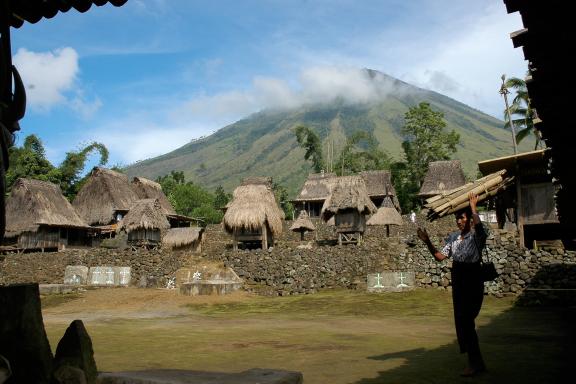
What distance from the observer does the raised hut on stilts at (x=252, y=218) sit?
29156 mm

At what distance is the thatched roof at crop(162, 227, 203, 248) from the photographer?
31.5 metres

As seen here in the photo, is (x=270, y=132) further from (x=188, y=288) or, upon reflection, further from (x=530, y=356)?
(x=530, y=356)

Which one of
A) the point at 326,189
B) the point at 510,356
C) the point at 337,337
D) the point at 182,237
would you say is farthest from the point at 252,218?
the point at 510,356

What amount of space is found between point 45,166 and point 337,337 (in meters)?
40.0

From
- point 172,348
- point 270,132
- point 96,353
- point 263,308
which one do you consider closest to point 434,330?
point 172,348

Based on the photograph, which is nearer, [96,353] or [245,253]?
[96,353]

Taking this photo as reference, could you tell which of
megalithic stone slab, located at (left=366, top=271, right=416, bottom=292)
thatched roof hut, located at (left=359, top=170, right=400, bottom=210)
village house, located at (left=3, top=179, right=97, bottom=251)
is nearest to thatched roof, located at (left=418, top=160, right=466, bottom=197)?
thatched roof hut, located at (left=359, top=170, right=400, bottom=210)

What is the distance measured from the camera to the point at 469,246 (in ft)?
18.6

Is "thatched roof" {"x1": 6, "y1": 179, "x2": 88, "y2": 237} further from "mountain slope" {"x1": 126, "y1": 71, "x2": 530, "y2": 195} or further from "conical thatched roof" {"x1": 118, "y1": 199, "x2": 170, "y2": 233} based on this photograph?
"mountain slope" {"x1": 126, "y1": 71, "x2": 530, "y2": 195}

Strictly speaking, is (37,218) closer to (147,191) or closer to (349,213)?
(147,191)

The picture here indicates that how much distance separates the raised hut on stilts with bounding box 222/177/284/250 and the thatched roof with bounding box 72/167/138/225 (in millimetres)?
14542

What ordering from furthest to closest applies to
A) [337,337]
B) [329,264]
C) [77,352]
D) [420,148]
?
[420,148], [329,264], [337,337], [77,352]

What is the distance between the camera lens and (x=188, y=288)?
20.5 metres

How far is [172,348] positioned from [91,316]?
27.8 ft
